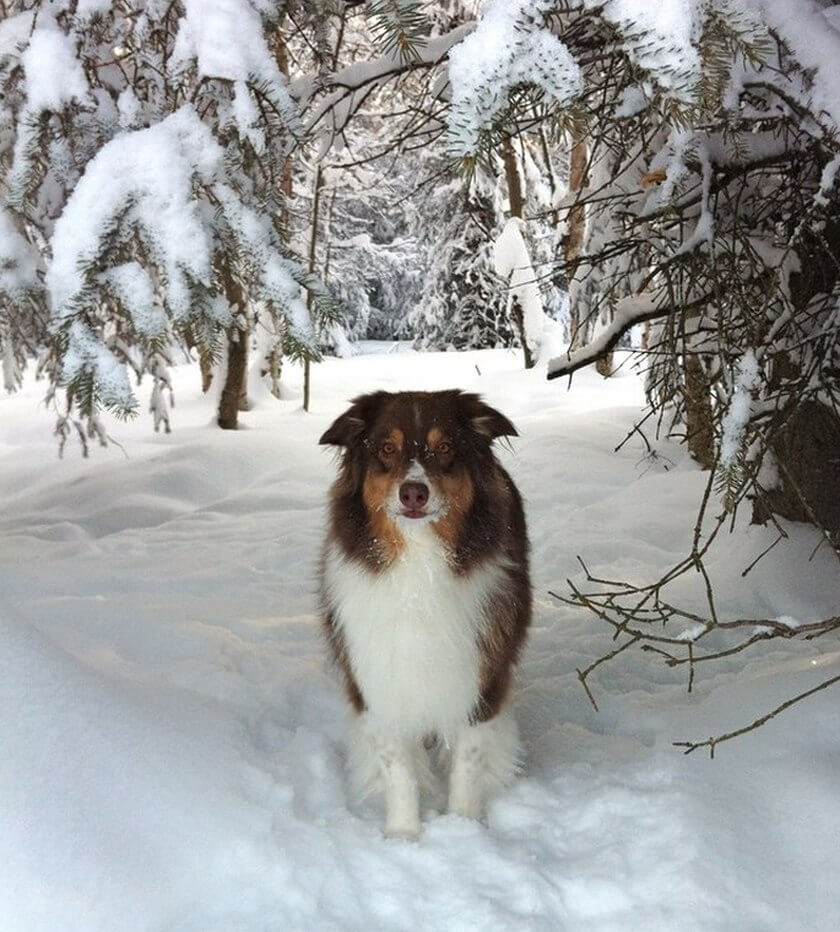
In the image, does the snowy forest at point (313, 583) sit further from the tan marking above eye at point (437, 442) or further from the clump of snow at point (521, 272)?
the clump of snow at point (521, 272)

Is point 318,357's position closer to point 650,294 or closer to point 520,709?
point 520,709

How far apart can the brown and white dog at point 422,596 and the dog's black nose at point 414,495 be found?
50 mm

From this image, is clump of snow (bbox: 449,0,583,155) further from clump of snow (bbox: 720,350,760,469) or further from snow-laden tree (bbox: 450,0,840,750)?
clump of snow (bbox: 720,350,760,469)

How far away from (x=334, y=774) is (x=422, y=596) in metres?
0.78

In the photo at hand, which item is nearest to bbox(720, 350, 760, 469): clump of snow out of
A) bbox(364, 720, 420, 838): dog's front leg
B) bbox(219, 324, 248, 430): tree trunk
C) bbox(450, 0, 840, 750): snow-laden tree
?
bbox(450, 0, 840, 750): snow-laden tree

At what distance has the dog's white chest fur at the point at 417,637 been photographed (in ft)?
9.29

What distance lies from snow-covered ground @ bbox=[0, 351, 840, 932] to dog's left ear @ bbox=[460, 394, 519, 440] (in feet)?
4.12

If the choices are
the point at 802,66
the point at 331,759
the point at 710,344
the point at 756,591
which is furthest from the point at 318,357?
the point at 710,344

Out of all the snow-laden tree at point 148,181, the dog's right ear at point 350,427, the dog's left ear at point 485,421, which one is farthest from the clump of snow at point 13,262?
the dog's left ear at point 485,421

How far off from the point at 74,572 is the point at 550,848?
11.4ft

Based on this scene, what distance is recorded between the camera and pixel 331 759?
312cm

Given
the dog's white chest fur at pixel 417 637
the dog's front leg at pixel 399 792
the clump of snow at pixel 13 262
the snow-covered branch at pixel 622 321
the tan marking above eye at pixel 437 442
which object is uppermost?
the clump of snow at pixel 13 262

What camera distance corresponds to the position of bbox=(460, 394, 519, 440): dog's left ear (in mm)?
2975

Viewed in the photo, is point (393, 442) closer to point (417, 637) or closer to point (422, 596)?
point (422, 596)
